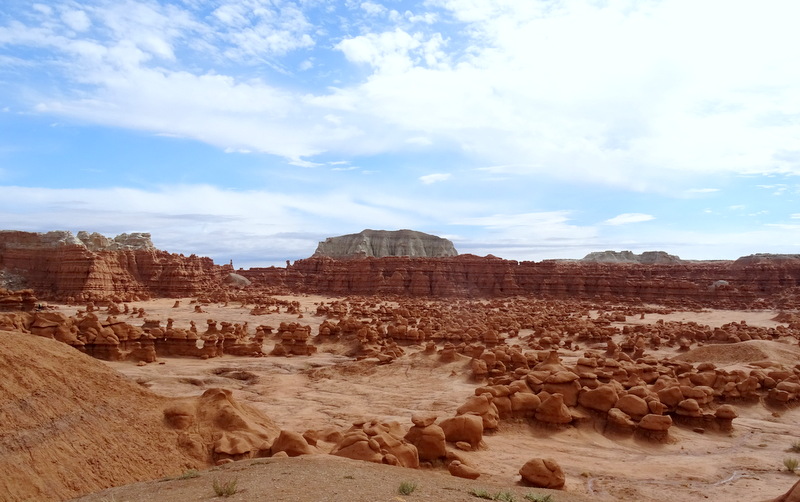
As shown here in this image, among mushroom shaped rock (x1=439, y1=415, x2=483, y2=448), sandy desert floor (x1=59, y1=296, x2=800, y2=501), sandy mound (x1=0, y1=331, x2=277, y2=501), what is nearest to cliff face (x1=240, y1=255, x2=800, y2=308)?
sandy desert floor (x1=59, y1=296, x2=800, y2=501)

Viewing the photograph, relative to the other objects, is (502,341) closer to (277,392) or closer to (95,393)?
(277,392)

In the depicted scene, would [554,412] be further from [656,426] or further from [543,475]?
[543,475]

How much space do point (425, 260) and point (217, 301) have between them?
28.5 metres

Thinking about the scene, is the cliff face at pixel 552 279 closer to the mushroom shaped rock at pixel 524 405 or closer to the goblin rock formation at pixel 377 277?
the goblin rock formation at pixel 377 277

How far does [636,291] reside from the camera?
200 ft

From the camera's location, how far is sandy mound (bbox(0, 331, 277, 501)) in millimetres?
7543

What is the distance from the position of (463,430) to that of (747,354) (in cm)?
1727

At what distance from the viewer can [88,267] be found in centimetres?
4400

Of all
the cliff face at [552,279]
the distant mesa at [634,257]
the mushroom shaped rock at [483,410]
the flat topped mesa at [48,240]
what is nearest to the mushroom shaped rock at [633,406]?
the mushroom shaped rock at [483,410]

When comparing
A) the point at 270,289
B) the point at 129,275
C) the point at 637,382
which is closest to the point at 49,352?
the point at 637,382

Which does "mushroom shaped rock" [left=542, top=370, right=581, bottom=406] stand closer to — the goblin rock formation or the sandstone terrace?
the sandstone terrace

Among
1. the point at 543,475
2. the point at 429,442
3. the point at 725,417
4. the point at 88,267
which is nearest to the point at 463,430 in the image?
the point at 429,442

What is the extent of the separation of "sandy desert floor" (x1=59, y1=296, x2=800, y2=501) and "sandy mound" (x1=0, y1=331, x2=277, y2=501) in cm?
336

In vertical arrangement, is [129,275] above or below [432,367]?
above
